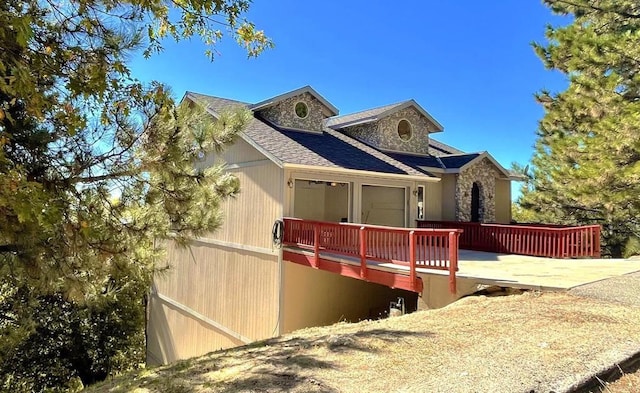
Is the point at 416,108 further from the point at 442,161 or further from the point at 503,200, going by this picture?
the point at 503,200

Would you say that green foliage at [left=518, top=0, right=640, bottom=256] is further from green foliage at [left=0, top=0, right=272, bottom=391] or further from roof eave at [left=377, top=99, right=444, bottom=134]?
green foliage at [left=0, top=0, right=272, bottom=391]

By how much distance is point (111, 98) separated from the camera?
4.79m

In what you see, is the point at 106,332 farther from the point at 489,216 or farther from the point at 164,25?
the point at 489,216

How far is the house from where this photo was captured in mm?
10766

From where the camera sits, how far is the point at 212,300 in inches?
508

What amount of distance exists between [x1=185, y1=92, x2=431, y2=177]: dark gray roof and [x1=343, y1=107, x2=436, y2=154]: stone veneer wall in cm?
58

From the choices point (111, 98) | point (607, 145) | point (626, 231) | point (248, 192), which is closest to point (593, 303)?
point (607, 145)

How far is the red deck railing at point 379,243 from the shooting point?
7398 mm

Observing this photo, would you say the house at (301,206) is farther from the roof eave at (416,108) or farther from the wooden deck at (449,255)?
the wooden deck at (449,255)

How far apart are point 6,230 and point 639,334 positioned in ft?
22.8

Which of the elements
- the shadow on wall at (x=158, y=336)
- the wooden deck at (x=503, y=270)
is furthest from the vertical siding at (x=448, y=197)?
the shadow on wall at (x=158, y=336)

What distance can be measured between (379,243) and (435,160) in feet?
26.7

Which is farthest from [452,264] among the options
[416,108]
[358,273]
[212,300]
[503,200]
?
[503,200]

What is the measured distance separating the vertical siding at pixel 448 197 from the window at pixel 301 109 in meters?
5.58
